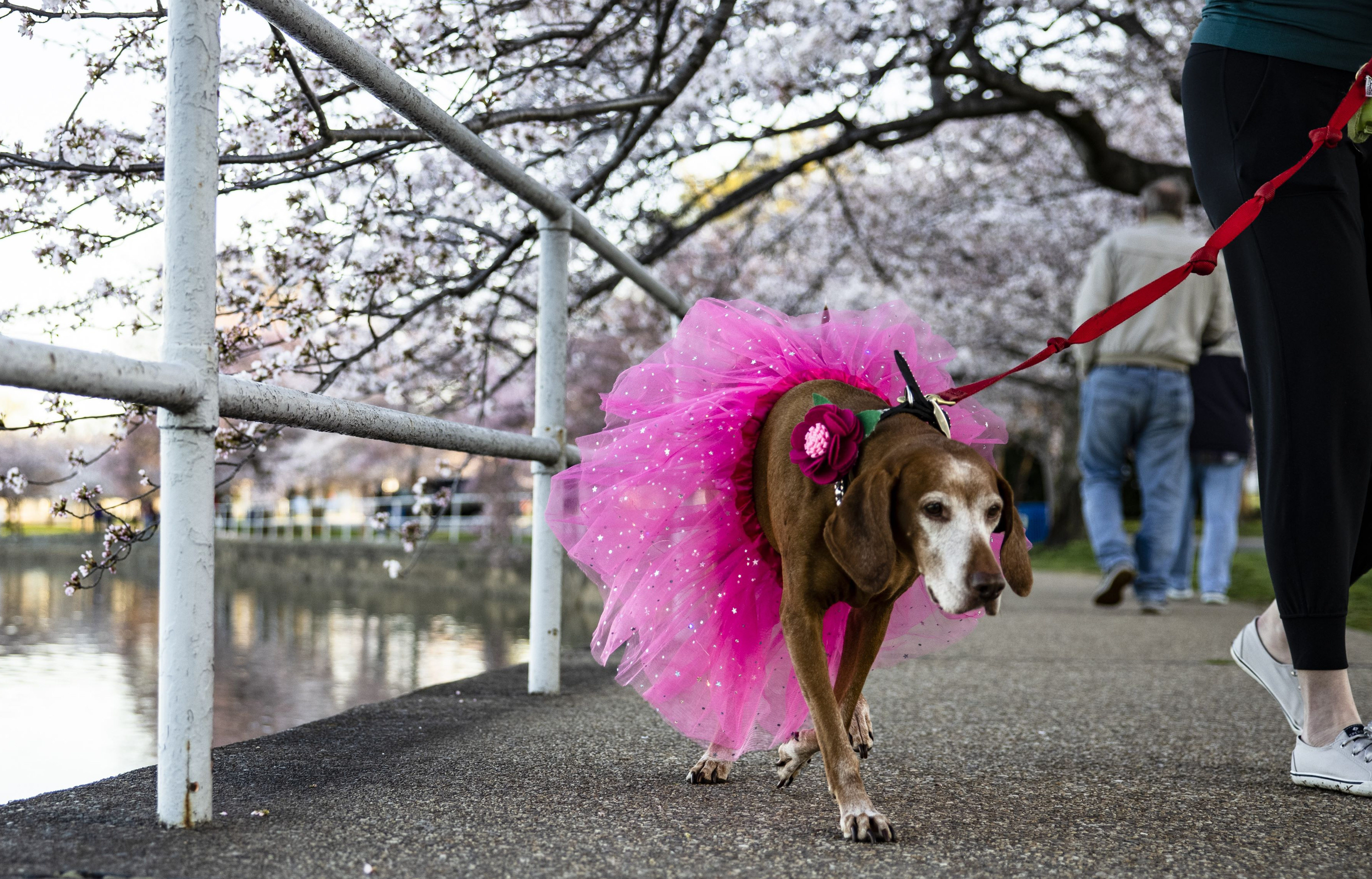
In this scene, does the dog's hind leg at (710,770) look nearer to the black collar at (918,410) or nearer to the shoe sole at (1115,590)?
the black collar at (918,410)

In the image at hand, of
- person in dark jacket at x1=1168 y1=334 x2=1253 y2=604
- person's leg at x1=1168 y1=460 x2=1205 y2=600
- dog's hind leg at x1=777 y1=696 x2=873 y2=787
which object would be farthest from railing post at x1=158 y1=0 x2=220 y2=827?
person's leg at x1=1168 y1=460 x2=1205 y2=600

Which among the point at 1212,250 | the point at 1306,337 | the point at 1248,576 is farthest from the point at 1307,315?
the point at 1248,576

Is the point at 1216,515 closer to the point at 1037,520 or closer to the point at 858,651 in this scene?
the point at 858,651

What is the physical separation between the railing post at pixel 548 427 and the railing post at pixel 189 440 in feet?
4.65

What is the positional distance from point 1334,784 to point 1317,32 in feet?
4.64

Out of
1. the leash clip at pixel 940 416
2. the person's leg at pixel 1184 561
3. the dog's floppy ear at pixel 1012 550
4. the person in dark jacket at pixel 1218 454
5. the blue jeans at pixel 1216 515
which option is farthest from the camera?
the person's leg at pixel 1184 561

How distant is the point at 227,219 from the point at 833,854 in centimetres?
284

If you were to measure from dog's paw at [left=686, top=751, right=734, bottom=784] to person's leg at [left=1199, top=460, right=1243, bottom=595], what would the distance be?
5.51 meters

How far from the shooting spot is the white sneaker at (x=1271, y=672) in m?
2.21

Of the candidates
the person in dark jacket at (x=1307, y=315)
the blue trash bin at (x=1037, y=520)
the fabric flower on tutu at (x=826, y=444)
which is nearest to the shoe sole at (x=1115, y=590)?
the person in dark jacket at (x=1307, y=315)

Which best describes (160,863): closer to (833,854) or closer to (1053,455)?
(833,854)

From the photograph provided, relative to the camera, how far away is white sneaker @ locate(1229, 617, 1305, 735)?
86.9 inches

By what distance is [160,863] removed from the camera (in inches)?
52.7

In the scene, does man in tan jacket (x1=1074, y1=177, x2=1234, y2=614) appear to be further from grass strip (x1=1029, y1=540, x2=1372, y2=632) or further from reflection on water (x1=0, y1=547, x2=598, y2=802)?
reflection on water (x1=0, y1=547, x2=598, y2=802)
